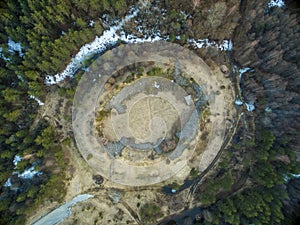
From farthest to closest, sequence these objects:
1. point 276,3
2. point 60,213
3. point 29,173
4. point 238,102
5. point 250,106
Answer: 1. point 238,102
2. point 250,106
3. point 276,3
4. point 60,213
5. point 29,173

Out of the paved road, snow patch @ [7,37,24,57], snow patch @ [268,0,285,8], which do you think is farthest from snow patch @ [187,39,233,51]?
the paved road

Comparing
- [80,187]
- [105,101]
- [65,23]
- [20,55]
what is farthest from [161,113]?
[20,55]

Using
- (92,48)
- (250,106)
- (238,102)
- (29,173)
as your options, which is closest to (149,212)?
(29,173)

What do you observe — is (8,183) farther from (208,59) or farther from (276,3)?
(276,3)

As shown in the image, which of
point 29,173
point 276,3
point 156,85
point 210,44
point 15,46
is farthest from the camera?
point 210,44

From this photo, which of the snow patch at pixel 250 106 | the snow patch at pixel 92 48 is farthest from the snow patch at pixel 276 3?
the snow patch at pixel 92 48

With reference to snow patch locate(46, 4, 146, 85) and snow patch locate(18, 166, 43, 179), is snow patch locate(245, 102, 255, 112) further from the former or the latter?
snow patch locate(18, 166, 43, 179)
